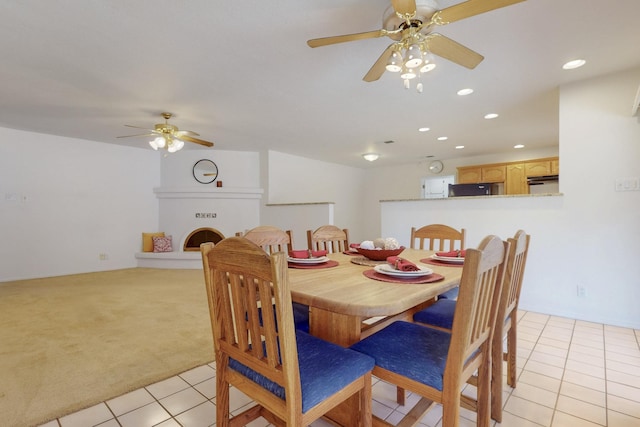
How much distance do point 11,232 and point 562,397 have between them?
630cm

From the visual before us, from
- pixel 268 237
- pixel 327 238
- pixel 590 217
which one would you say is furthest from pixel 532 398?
pixel 590 217

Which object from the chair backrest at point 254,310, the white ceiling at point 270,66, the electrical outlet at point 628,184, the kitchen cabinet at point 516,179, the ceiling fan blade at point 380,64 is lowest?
the chair backrest at point 254,310

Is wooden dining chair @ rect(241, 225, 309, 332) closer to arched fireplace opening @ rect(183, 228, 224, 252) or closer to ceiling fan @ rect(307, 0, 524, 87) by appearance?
ceiling fan @ rect(307, 0, 524, 87)

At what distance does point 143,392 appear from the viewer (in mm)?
1692

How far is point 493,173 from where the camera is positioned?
5.79 metres

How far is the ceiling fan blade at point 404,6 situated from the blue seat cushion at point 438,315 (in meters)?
1.47

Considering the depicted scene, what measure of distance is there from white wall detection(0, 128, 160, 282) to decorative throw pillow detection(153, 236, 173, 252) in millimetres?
346

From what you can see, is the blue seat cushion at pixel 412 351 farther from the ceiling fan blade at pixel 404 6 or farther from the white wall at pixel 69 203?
the white wall at pixel 69 203

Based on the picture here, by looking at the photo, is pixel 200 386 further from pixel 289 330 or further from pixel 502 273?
pixel 502 273

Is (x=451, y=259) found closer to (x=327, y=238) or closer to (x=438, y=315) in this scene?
(x=438, y=315)

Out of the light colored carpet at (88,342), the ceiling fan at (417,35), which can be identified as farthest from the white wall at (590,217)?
the light colored carpet at (88,342)

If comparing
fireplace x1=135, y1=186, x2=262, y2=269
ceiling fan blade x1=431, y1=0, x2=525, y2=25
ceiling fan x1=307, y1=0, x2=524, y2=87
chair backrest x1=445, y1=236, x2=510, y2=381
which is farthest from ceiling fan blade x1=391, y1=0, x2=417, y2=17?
fireplace x1=135, y1=186, x2=262, y2=269

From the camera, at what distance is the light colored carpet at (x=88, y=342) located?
166cm

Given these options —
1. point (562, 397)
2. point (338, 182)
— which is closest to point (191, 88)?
point (562, 397)
